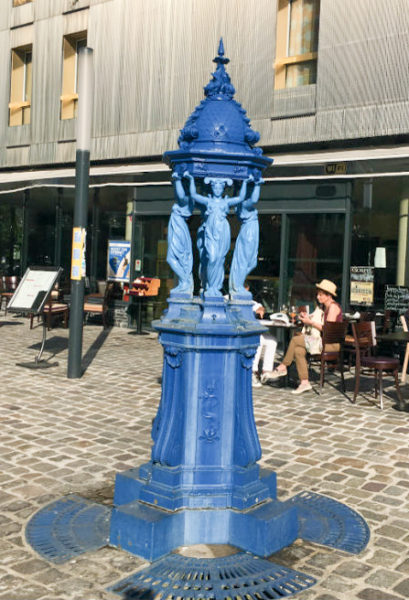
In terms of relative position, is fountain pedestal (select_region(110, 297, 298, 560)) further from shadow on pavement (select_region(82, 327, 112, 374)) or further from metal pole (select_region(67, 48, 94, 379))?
shadow on pavement (select_region(82, 327, 112, 374))

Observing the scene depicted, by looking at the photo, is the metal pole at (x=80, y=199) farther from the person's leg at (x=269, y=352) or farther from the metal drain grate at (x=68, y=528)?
the metal drain grate at (x=68, y=528)

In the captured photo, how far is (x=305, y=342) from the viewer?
8.93 metres

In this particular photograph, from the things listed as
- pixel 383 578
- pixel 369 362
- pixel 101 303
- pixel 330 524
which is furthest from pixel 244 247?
pixel 101 303

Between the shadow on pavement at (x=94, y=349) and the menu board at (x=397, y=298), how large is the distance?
5.02 m

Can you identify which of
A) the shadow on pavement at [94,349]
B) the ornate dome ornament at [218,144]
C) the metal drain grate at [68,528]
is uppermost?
the ornate dome ornament at [218,144]

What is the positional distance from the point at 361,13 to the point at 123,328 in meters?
8.11

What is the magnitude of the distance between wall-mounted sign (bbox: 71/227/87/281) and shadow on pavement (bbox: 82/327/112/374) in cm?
151

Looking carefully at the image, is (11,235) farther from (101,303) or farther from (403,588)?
(403,588)

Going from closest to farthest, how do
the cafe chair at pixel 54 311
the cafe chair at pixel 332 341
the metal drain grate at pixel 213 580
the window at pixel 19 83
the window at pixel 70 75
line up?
1. the metal drain grate at pixel 213 580
2. the cafe chair at pixel 332 341
3. the cafe chair at pixel 54 311
4. the window at pixel 70 75
5. the window at pixel 19 83

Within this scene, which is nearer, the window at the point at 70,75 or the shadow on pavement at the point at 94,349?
the shadow on pavement at the point at 94,349

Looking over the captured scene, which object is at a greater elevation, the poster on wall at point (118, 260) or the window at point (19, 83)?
the window at point (19, 83)

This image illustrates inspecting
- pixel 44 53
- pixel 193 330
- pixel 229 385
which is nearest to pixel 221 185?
pixel 193 330

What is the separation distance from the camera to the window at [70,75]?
1659cm

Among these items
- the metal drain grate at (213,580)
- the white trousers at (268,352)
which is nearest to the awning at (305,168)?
the white trousers at (268,352)
